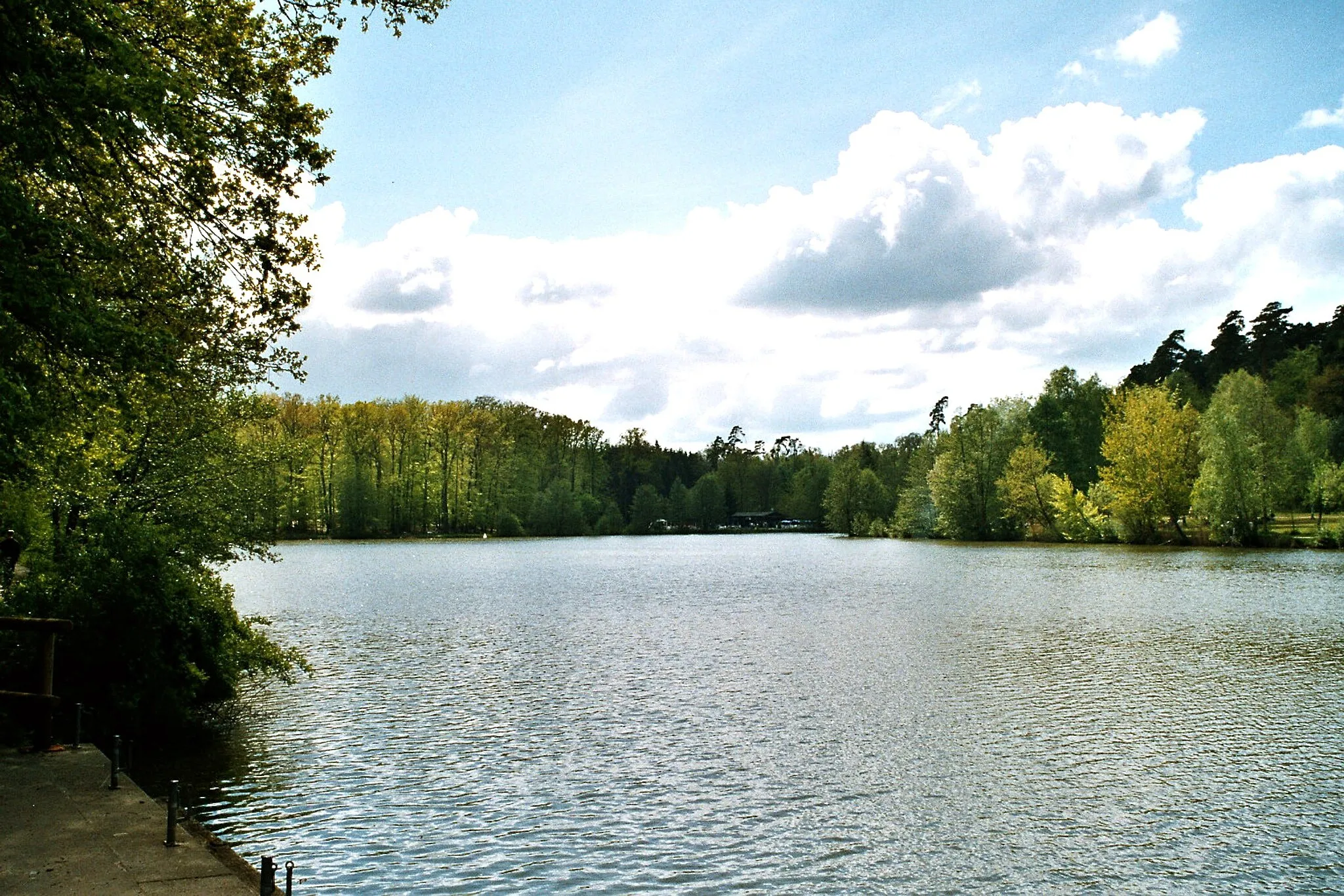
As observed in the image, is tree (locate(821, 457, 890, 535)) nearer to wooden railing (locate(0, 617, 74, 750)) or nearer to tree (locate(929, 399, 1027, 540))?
tree (locate(929, 399, 1027, 540))

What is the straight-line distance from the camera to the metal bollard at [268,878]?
813 centimetres

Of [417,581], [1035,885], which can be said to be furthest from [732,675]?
[417,581]

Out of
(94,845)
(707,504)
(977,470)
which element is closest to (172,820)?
(94,845)

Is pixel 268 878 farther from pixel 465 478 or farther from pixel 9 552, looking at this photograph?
pixel 465 478

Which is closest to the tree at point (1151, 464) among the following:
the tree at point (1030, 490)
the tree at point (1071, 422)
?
the tree at point (1030, 490)

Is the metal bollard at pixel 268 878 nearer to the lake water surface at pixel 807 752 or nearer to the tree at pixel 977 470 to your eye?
the lake water surface at pixel 807 752

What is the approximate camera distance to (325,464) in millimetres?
110750

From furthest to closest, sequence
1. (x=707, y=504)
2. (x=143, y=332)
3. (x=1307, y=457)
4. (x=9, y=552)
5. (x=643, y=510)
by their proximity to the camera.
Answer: (x=707, y=504) < (x=643, y=510) < (x=1307, y=457) < (x=9, y=552) < (x=143, y=332)

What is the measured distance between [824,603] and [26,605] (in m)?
31.0

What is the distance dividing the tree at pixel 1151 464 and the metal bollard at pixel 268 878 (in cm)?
7879

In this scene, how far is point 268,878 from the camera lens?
26.8 feet

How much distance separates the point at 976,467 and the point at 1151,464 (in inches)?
911

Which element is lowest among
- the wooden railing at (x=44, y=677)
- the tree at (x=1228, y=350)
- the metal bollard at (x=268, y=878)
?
the metal bollard at (x=268, y=878)

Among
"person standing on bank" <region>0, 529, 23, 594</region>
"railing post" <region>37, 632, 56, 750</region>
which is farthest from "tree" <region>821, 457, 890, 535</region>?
"railing post" <region>37, 632, 56, 750</region>
